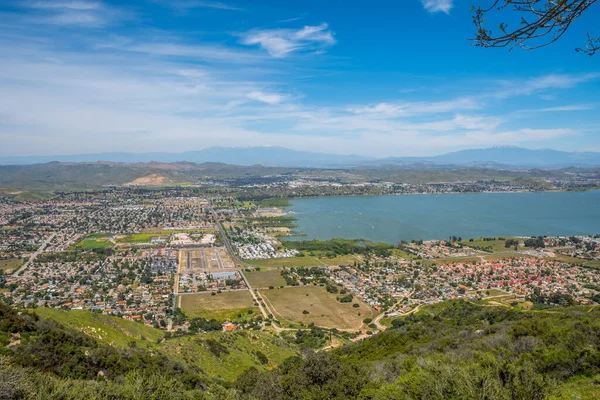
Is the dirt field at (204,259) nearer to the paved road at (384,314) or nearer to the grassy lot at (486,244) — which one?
the paved road at (384,314)

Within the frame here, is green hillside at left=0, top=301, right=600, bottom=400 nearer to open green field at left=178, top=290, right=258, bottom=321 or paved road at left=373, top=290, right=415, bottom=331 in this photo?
paved road at left=373, top=290, right=415, bottom=331

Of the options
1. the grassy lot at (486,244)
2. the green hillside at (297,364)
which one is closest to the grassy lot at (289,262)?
the green hillside at (297,364)

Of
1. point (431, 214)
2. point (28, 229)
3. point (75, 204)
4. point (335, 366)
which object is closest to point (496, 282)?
point (335, 366)

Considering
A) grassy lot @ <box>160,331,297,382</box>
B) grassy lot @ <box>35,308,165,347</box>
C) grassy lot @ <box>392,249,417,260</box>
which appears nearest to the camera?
grassy lot @ <box>160,331,297,382</box>

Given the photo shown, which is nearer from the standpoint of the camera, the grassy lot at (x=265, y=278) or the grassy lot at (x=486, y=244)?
the grassy lot at (x=265, y=278)

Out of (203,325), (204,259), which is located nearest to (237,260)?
(204,259)

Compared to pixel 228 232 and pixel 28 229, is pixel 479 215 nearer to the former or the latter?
pixel 228 232

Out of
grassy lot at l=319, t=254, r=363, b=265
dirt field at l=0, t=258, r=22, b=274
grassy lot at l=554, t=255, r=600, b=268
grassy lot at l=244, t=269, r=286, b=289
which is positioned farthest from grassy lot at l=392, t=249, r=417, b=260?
dirt field at l=0, t=258, r=22, b=274
